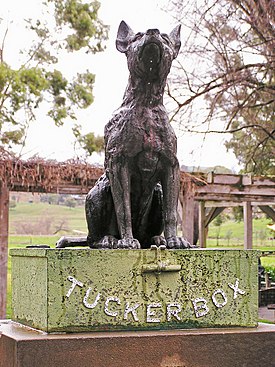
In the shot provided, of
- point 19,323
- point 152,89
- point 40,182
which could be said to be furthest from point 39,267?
point 40,182

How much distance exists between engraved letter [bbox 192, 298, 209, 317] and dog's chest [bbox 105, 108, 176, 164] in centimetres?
85

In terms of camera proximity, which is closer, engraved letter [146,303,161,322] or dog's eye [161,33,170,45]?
engraved letter [146,303,161,322]

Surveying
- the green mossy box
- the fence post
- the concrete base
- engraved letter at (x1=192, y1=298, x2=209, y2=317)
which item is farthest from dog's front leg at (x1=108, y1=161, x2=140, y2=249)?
the fence post

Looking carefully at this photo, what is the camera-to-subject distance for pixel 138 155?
4.35 metres

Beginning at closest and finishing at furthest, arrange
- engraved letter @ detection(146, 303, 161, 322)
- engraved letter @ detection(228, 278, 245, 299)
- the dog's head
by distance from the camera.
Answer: engraved letter @ detection(146, 303, 161, 322), the dog's head, engraved letter @ detection(228, 278, 245, 299)

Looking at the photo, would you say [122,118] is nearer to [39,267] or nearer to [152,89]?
[152,89]

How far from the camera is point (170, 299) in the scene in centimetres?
414

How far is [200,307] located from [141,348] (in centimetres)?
Answer: 47

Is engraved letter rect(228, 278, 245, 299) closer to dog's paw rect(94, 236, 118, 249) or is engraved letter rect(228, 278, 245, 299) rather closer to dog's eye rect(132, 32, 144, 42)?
dog's paw rect(94, 236, 118, 249)

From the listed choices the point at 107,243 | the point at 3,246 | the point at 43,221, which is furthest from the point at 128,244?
the point at 43,221

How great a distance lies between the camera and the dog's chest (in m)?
4.31

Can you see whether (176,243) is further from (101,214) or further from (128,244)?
(101,214)

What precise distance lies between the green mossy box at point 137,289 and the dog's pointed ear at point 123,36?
1.23 m

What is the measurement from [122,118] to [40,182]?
242 inches
